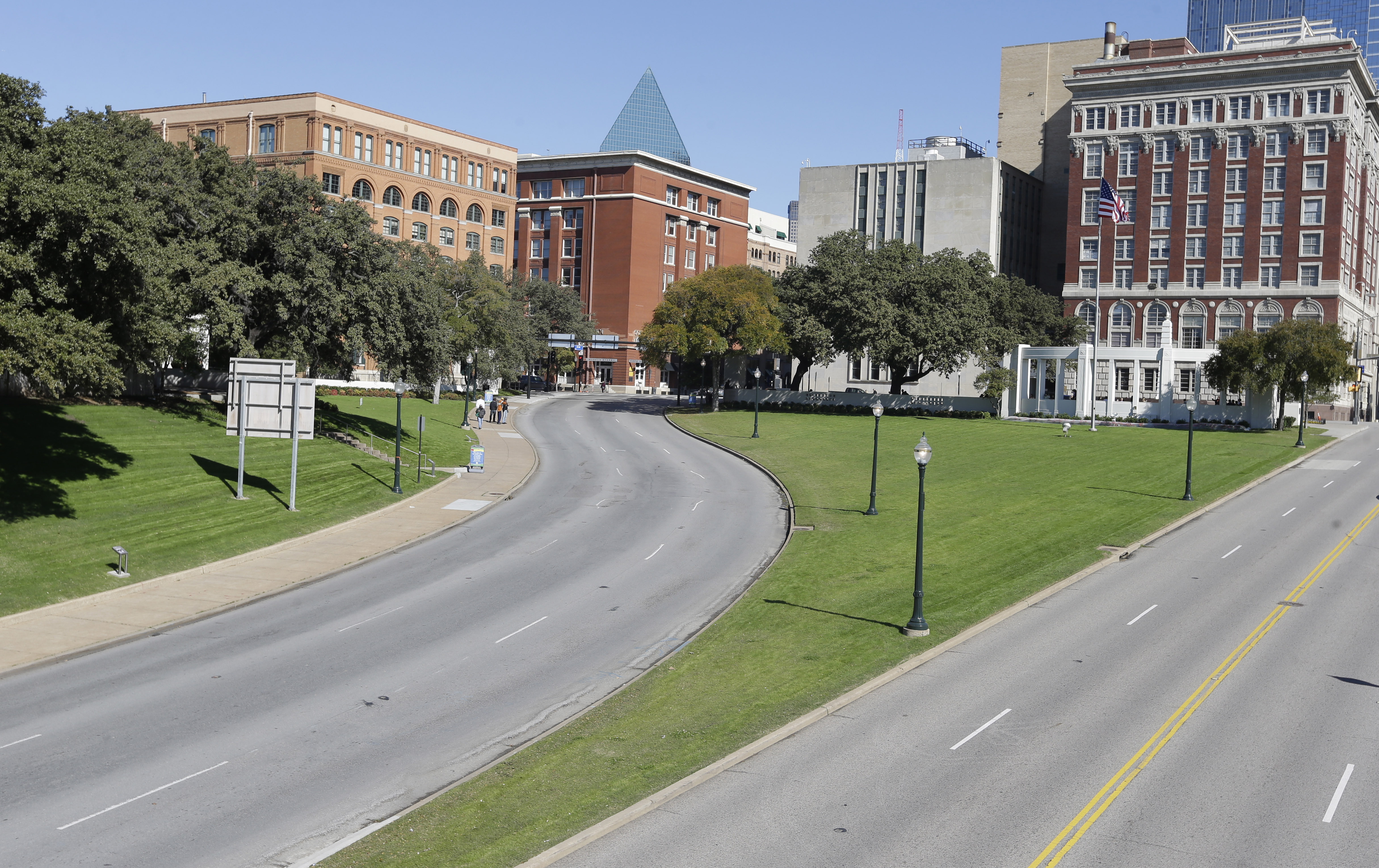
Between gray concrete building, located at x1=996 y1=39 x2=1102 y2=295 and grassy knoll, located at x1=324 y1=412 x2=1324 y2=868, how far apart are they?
72.9 metres

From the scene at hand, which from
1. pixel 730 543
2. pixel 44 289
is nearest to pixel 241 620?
pixel 44 289

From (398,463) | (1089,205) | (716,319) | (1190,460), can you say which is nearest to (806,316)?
(716,319)

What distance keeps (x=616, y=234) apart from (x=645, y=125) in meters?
68.6

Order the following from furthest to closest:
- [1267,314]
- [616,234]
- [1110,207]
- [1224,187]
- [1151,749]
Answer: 1. [616,234]
2. [1224,187]
3. [1267,314]
4. [1110,207]
5. [1151,749]

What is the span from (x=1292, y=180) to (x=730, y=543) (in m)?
91.2

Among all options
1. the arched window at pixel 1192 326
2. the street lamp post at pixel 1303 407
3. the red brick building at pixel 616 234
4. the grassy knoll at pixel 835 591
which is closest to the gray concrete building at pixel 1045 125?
the arched window at pixel 1192 326

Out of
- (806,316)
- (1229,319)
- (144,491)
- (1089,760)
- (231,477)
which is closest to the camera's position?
(1089,760)

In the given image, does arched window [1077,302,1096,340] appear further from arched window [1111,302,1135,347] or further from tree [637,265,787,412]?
tree [637,265,787,412]

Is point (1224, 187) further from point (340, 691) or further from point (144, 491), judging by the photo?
point (340, 691)

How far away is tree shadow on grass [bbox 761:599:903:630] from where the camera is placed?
24.8 meters

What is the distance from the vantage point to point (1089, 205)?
112m

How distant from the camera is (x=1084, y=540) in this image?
35.3 meters

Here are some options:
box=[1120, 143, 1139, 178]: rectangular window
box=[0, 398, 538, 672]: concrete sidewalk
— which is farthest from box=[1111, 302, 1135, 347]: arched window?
box=[0, 398, 538, 672]: concrete sidewalk

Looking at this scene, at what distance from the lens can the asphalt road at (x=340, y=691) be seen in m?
14.0
